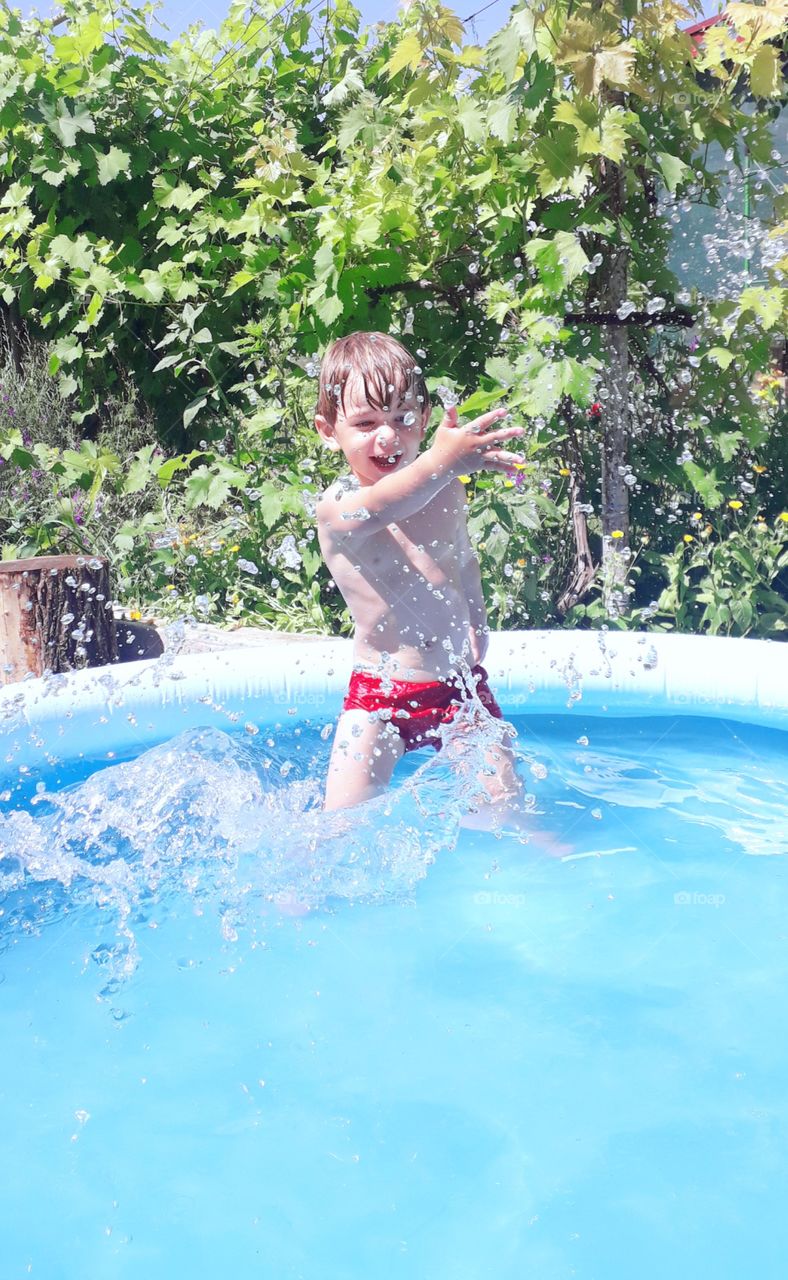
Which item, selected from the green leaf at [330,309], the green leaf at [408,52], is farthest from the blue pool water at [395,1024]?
the green leaf at [408,52]

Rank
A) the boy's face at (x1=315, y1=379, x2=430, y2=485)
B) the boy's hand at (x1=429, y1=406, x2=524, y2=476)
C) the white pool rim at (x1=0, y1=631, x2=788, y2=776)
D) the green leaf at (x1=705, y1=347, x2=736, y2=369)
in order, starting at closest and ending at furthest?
the boy's hand at (x1=429, y1=406, x2=524, y2=476) → the boy's face at (x1=315, y1=379, x2=430, y2=485) → the white pool rim at (x1=0, y1=631, x2=788, y2=776) → the green leaf at (x1=705, y1=347, x2=736, y2=369)

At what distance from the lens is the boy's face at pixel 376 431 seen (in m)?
2.78

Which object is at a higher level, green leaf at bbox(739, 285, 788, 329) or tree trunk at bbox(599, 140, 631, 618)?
green leaf at bbox(739, 285, 788, 329)

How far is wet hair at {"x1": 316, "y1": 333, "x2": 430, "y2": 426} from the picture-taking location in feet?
9.04

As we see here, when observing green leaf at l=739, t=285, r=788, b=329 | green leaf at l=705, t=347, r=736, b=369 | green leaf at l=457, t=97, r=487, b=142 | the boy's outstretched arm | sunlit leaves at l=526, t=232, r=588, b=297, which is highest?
green leaf at l=457, t=97, r=487, b=142

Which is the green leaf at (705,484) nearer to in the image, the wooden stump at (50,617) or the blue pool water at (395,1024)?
the blue pool water at (395,1024)

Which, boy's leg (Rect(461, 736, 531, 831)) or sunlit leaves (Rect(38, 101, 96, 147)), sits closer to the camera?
boy's leg (Rect(461, 736, 531, 831))

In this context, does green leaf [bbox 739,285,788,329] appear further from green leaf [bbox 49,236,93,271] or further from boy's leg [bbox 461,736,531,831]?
green leaf [bbox 49,236,93,271]

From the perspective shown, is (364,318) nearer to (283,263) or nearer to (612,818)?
(283,263)

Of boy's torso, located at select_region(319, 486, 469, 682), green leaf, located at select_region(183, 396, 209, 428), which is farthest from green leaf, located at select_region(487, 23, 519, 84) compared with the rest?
green leaf, located at select_region(183, 396, 209, 428)

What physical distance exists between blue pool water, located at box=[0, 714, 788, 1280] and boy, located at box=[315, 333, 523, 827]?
5.1 inches

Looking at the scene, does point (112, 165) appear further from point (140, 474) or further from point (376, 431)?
point (376, 431)

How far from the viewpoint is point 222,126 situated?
582 centimetres

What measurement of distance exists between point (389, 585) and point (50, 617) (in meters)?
1.80
